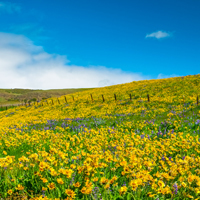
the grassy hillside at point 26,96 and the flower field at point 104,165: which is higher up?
the grassy hillside at point 26,96

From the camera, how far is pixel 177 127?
36.9 feet

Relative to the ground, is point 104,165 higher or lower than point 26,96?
lower

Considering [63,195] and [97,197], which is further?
[63,195]

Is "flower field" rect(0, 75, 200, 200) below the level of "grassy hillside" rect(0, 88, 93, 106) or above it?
below

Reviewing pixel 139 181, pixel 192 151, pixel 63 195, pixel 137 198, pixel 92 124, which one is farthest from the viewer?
pixel 92 124

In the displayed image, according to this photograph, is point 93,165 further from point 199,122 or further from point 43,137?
point 199,122

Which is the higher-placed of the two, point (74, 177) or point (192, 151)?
point (74, 177)

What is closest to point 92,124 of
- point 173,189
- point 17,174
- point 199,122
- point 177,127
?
point 177,127

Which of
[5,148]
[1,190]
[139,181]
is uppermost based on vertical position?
[139,181]

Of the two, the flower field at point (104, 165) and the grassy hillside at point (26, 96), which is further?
the grassy hillside at point (26, 96)

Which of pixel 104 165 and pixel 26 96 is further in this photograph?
pixel 26 96

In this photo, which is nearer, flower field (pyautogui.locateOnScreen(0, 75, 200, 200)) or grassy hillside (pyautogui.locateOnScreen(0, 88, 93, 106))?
flower field (pyautogui.locateOnScreen(0, 75, 200, 200))

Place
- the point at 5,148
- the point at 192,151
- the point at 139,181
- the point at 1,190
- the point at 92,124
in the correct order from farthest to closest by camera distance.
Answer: the point at 92,124
the point at 5,148
the point at 192,151
the point at 1,190
the point at 139,181

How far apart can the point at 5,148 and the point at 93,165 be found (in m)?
8.06
